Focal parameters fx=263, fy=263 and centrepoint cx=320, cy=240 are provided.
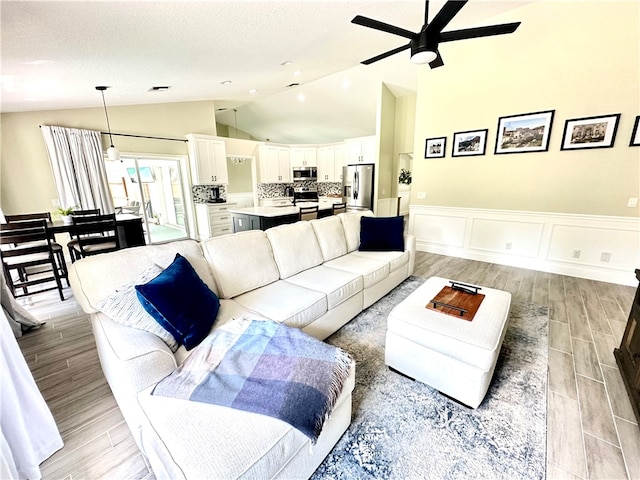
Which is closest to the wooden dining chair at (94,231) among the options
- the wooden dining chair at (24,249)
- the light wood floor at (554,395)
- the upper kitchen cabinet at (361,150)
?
the wooden dining chair at (24,249)

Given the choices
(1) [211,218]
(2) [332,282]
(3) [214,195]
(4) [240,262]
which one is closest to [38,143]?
(1) [211,218]

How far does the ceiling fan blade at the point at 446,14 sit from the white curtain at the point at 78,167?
17.7 feet

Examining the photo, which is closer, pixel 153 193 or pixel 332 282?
pixel 332 282

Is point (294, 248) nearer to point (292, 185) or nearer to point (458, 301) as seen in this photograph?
point (458, 301)

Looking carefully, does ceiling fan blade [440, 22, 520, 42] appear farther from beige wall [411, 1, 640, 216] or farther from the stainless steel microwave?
the stainless steel microwave

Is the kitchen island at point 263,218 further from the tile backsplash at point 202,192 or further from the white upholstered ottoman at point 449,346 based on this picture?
the white upholstered ottoman at point 449,346

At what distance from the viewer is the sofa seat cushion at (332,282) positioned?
7.39ft

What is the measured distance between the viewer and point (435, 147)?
4.60 meters

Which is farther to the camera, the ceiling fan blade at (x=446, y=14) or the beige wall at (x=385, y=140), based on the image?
the beige wall at (x=385, y=140)

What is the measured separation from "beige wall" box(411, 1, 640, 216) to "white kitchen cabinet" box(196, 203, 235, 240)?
4.93 meters

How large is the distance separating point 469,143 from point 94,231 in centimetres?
Answer: 554

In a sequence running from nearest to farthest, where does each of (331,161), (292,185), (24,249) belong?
(24,249)
(331,161)
(292,185)

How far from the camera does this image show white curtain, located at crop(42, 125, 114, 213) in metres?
4.17

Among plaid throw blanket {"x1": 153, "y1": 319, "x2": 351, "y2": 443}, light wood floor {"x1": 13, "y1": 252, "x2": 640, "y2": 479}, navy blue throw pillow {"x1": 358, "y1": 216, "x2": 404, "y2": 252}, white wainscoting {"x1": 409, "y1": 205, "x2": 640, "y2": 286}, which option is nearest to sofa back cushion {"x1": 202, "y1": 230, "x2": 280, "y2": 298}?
plaid throw blanket {"x1": 153, "y1": 319, "x2": 351, "y2": 443}
